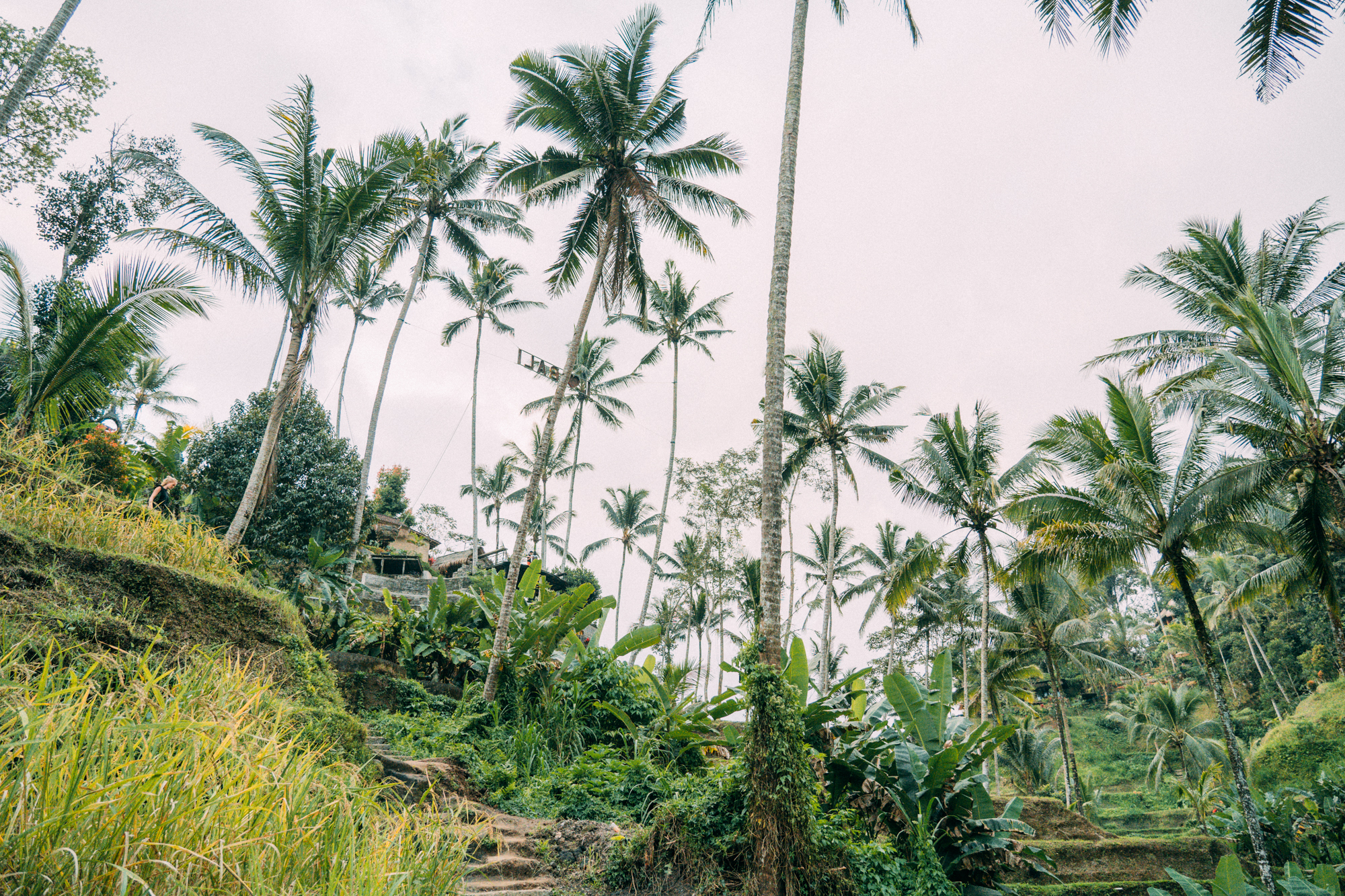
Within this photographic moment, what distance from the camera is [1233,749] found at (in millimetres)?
11008

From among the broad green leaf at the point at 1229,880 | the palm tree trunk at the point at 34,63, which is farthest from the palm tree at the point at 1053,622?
the palm tree trunk at the point at 34,63

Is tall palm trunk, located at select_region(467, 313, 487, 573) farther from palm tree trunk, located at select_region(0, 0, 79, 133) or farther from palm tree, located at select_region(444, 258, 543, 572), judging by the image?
palm tree trunk, located at select_region(0, 0, 79, 133)

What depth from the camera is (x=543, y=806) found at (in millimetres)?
7227

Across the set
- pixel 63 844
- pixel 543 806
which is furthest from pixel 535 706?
pixel 63 844

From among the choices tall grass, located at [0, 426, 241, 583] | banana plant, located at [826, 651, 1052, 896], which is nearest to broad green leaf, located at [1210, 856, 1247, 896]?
banana plant, located at [826, 651, 1052, 896]

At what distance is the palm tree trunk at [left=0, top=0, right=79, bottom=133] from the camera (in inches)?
289

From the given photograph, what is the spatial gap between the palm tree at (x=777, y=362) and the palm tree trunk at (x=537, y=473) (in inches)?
169

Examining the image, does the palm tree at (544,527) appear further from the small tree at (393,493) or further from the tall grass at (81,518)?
the tall grass at (81,518)

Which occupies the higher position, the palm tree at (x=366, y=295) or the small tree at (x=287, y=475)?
the palm tree at (x=366, y=295)

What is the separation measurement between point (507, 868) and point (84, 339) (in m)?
8.14

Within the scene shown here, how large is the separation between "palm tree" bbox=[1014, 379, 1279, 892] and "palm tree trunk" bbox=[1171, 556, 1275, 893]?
0.09 feet

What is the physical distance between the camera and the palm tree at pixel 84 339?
27.2ft

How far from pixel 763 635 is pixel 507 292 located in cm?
2202

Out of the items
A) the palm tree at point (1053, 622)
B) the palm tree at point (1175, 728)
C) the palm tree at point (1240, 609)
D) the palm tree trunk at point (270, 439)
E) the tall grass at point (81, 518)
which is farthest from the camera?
the palm tree at point (1240, 609)
